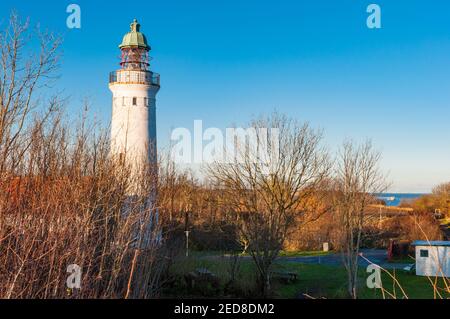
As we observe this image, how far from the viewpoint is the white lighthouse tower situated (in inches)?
818

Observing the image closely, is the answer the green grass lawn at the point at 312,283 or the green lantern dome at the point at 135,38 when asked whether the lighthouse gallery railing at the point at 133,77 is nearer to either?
the green lantern dome at the point at 135,38

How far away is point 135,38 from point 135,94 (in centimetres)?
275

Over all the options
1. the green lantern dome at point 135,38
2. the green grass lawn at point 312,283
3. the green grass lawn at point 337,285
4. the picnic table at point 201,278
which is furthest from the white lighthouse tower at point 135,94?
the green grass lawn at point 337,285

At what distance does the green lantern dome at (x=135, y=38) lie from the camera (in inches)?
862

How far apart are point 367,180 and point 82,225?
14.4 m

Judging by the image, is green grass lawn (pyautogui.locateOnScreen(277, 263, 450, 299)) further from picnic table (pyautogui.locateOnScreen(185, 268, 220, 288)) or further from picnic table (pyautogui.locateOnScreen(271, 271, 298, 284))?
picnic table (pyautogui.locateOnScreen(185, 268, 220, 288))

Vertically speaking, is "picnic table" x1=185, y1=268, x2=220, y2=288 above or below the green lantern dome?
below

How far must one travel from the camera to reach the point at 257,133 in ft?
60.5

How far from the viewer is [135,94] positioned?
21312 millimetres

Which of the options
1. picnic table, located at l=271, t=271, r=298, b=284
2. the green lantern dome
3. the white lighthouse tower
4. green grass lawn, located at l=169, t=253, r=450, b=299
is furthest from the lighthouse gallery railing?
picnic table, located at l=271, t=271, r=298, b=284

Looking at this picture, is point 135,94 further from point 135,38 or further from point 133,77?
point 135,38
